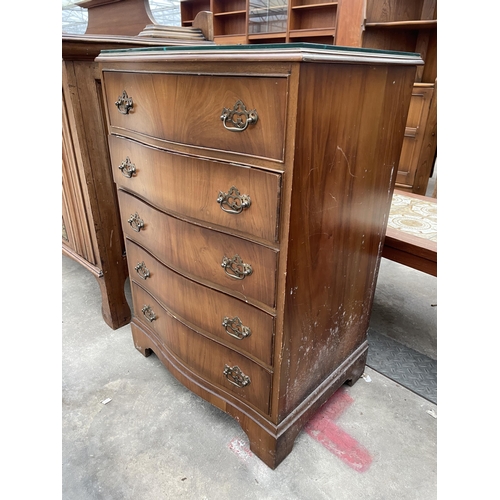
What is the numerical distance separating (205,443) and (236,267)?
0.70m

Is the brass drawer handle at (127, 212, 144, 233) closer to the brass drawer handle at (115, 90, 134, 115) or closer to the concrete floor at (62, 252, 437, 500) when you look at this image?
the brass drawer handle at (115, 90, 134, 115)

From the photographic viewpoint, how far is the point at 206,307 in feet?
3.76

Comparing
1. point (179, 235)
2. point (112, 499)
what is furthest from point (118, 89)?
point (112, 499)

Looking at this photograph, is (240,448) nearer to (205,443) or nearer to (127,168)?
(205,443)

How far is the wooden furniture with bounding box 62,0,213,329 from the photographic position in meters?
1.40

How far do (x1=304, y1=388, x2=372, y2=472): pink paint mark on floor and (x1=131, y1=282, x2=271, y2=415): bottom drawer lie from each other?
31 cm

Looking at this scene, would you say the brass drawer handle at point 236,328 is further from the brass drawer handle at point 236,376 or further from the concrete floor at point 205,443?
the concrete floor at point 205,443

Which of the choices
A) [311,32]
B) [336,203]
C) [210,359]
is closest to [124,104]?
[336,203]

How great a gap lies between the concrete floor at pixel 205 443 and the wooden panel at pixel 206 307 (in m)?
0.41

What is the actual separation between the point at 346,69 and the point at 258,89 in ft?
0.69

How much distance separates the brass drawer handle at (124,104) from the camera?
1.09 meters

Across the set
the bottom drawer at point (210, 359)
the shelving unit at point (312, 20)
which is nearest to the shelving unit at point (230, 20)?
the shelving unit at point (312, 20)

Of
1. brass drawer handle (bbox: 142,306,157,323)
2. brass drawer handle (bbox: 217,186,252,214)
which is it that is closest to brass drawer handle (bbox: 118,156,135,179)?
brass drawer handle (bbox: 217,186,252,214)

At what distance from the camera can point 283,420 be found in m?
1.14
